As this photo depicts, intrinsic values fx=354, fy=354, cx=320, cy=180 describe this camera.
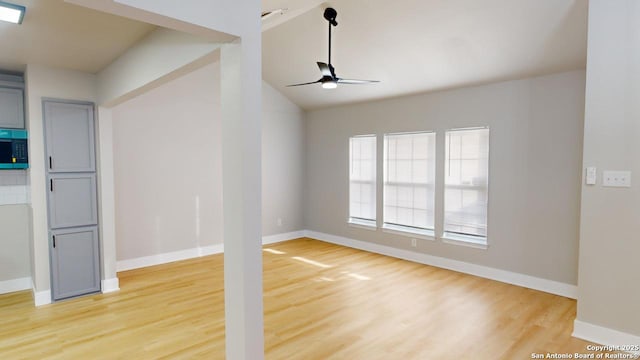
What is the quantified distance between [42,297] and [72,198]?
42.7 inches

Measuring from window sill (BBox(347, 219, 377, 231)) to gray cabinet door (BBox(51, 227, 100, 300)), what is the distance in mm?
3925

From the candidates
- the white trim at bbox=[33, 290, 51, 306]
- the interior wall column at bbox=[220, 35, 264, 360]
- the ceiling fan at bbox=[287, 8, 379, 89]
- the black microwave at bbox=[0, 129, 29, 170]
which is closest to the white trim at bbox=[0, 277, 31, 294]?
the white trim at bbox=[33, 290, 51, 306]

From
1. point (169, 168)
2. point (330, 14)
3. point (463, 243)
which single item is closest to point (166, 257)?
point (169, 168)

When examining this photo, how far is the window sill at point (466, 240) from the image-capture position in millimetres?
4727

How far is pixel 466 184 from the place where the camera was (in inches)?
193

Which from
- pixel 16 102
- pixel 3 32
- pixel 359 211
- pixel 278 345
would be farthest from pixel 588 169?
pixel 16 102

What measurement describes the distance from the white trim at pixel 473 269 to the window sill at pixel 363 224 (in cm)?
26

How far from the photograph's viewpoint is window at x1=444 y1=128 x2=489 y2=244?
15.5 feet

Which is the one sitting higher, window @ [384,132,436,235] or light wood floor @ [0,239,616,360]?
window @ [384,132,436,235]

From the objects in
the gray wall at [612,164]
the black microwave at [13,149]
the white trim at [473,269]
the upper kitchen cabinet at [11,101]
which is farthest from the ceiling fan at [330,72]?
the upper kitchen cabinet at [11,101]

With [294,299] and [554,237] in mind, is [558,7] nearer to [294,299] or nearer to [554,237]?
[554,237]

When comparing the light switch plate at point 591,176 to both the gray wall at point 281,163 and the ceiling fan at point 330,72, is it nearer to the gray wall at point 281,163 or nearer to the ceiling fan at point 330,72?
the ceiling fan at point 330,72

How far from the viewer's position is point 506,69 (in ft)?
13.8

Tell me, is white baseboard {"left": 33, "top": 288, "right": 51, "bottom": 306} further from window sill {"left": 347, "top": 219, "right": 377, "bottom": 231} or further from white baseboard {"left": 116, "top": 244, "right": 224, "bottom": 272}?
window sill {"left": 347, "top": 219, "right": 377, "bottom": 231}
